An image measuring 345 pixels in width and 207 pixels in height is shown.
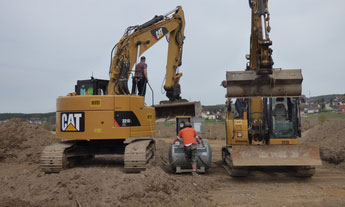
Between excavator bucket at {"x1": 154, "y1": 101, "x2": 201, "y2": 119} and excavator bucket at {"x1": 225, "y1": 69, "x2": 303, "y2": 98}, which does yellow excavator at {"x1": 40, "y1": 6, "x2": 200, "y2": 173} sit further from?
excavator bucket at {"x1": 225, "y1": 69, "x2": 303, "y2": 98}

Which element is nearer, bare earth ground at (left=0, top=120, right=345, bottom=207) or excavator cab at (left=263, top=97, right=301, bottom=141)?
bare earth ground at (left=0, top=120, right=345, bottom=207)

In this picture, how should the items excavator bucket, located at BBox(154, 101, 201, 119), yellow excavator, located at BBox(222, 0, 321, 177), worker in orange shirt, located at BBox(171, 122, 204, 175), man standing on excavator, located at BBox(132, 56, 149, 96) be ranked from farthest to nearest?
excavator bucket, located at BBox(154, 101, 201, 119)
man standing on excavator, located at BBox(132, 56, 149, 96)
yellow excavator, located at BBox(222, 0, 321, 177)
worker in orange shirt, located at BBox(171, 122, 204, 175)

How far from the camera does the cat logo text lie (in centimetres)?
852

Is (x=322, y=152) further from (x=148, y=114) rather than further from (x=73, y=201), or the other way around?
(x=73, y=201)

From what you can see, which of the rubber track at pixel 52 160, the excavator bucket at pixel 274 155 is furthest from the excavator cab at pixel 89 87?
the excavator bucket at pixel 274 155

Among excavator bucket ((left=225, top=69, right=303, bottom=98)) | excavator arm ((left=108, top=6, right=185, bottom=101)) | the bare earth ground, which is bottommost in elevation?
the bare earth ground

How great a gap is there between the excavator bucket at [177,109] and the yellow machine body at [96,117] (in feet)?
10.7

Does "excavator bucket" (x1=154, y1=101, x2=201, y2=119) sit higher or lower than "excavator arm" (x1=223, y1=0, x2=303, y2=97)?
lower

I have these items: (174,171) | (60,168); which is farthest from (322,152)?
(60,168)

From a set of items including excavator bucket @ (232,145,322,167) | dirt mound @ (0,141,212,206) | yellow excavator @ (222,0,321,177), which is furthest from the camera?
yellow excavator @ (222,0,321,177)

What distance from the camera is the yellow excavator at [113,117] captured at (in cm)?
845

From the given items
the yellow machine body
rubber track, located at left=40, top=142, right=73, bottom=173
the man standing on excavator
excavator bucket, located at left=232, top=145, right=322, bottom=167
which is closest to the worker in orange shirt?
excavator bucket, located at left=232, top=145, right=322, bottom=167

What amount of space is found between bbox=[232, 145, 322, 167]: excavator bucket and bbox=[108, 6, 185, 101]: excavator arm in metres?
3.87

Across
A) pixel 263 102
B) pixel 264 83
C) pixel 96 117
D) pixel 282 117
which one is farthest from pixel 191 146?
pixel 264 83
